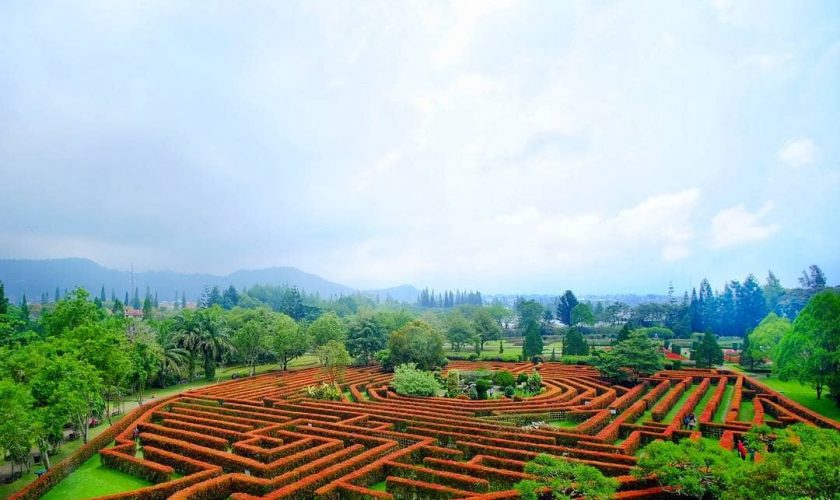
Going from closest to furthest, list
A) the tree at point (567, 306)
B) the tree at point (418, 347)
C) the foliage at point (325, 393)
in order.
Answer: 1. the foliage at point (325, 393)
2. the tree at point (418, 347)
3. the tree at point (567, 306)

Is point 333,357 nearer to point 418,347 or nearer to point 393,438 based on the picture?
point 418,347

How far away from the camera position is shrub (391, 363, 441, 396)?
137ft

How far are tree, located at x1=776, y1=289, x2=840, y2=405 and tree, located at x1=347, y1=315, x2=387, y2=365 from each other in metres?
43.3

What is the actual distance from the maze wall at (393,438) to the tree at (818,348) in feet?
9.20

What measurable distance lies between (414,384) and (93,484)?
964 inches

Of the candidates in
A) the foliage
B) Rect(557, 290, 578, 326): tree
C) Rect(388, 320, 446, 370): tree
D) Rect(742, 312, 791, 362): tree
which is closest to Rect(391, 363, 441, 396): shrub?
the foliage

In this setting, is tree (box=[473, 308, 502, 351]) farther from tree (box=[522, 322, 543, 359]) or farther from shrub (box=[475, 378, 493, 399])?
shrub (box=[475, 378, 493, 399])

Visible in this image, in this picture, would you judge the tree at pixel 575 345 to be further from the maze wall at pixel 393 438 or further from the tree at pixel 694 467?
the tree at pixel 694 467

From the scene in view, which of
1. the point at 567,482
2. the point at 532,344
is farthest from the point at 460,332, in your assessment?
the point at 567,482

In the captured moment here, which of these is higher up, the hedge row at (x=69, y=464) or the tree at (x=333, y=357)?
the tree at (x=333, y=357)

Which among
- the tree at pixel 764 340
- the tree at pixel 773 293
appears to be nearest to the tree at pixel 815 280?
the tree at pixel 773 293

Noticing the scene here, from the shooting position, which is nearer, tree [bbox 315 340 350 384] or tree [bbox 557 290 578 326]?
tree [bbox 315 340 350 384]

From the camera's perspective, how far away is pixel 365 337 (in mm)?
63156

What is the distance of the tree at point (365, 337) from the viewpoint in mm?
62969
